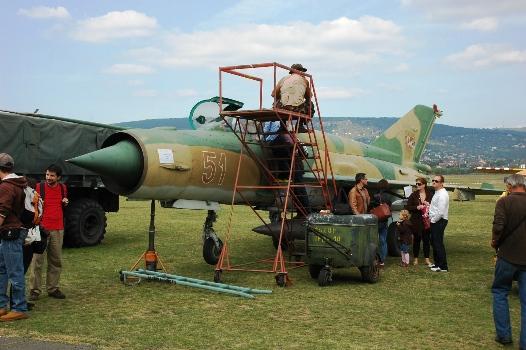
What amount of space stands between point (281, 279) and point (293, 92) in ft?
10.9

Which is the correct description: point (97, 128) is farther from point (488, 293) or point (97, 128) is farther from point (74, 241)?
point (488, 293)

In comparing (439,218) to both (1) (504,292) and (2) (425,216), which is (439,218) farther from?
(1) (504,292)

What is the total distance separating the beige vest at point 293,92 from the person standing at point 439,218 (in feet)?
9.47

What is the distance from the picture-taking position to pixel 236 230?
57.8 feet

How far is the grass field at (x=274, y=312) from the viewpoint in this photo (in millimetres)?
5746

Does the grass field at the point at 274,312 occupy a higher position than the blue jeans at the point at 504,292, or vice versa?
the blue jeans at the point at 504,292

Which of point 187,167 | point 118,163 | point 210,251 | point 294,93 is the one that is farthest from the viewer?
point 210,251

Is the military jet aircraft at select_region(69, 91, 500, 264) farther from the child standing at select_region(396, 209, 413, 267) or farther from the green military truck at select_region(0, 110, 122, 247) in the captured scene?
the green military truck at select_region(0, 110, 122, 247)

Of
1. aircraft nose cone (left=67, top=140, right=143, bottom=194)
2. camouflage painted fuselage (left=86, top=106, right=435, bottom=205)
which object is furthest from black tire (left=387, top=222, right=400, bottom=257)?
aircraft nose cone (left=67, top=140, right=143, bottom=194)

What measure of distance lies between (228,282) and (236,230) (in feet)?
28.0

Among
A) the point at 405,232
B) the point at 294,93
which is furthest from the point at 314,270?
the point at 294,93

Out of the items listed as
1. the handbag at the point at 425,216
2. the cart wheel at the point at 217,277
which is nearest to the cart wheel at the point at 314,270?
the cart wheel at the point at 217,277

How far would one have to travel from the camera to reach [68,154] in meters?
13.2

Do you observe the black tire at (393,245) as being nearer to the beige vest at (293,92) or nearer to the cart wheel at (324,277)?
the cart wheel at (324,277)
